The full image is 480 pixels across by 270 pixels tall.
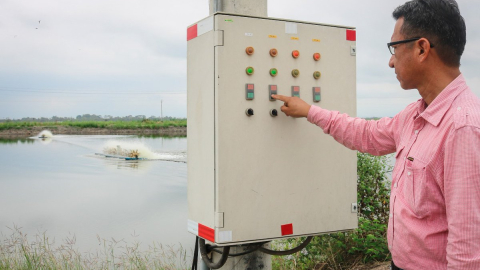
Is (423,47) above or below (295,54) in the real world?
below

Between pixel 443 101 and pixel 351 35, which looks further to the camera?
pixel 351 35

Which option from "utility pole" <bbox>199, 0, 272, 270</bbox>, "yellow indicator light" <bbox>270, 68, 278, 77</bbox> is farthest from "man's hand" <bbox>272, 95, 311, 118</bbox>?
"utility pole" <bbox>199, 0, 272, 270</bbox>

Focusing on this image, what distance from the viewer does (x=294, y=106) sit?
8.69 ft

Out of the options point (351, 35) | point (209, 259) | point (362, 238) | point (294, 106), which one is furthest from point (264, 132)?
point (362, 238)

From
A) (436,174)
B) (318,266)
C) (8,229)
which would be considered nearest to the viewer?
(436,174)

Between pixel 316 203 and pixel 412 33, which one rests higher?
pixel 412 33

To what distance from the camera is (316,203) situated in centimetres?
288

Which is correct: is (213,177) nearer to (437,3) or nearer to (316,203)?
(316,203)

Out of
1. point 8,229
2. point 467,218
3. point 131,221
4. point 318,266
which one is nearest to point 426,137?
point 467,218

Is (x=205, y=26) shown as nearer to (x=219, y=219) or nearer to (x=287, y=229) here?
(x=219, y=219)

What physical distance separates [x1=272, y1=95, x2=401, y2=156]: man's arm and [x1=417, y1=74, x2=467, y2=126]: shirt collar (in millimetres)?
459

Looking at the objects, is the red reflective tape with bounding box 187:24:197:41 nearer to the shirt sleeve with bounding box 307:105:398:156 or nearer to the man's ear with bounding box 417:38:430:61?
the shirt sleeve with bounding box 307:105:398:156

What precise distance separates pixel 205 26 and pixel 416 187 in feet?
5.09

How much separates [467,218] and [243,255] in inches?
71.9
